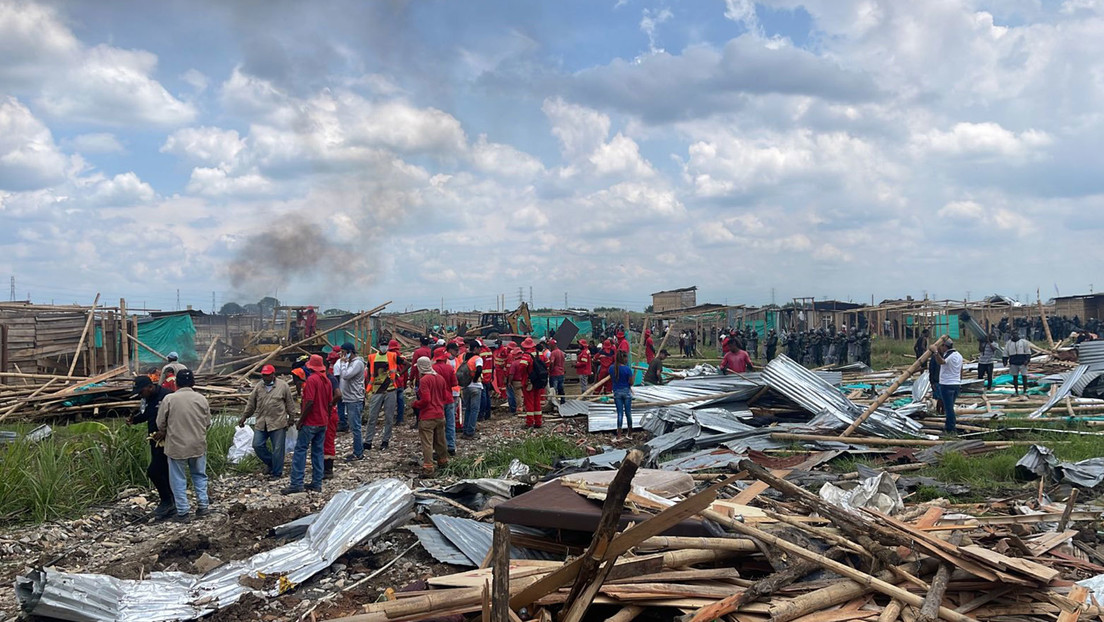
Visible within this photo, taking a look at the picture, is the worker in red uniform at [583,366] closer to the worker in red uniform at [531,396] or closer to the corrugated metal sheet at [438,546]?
the worker in red uniform at [531,396]

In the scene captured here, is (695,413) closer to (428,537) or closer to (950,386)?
(950,386)

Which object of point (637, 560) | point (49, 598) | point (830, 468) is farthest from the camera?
point (830, 468)

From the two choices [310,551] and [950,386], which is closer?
[310,551]

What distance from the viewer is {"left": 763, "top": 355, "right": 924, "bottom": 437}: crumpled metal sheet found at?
11062 mm

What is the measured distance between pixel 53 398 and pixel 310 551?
1046cm

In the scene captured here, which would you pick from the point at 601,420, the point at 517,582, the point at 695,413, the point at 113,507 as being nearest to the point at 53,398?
the point at 113,507

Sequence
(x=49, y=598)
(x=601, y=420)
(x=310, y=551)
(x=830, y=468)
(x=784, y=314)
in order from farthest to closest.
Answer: (x=784, y=314)
(x=601, y=420)
(x=830, y=468)
(x=310, y=551)
(x=49, y=598)

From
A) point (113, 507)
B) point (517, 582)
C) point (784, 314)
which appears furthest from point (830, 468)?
point (784, 314)

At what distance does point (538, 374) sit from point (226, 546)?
727 centimetres

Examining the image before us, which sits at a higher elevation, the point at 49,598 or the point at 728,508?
the point at 728,508

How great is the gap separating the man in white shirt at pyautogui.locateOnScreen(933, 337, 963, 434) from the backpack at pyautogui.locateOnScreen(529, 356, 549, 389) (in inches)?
259

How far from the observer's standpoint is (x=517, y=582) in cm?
434

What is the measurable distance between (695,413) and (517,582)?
7.78 m

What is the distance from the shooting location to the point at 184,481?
25.3ft
